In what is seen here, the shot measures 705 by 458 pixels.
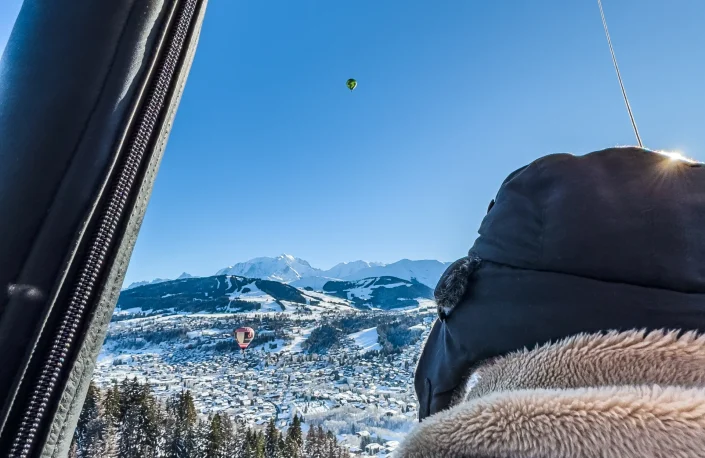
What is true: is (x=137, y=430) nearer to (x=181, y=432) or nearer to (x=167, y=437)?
(x=167, y=437)

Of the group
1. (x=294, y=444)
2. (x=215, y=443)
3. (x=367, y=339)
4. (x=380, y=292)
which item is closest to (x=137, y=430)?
(x=215, y=443)

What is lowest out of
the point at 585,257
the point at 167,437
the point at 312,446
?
the point at 312,446

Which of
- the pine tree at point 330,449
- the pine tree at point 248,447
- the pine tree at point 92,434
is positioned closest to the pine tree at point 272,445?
the pine tree at point 248,447

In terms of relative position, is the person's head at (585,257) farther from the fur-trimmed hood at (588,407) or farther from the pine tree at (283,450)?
the pine tree at (283,450)

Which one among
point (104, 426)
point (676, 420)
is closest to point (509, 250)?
point (676, 420)

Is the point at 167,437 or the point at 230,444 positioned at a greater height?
the point at 167,437
